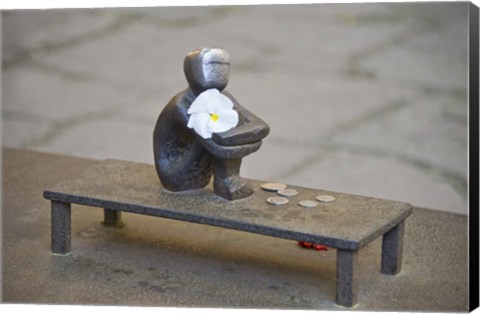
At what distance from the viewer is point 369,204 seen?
3.19 m

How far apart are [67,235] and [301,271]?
695 mm

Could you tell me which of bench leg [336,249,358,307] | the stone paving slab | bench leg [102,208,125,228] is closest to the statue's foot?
bench leg [336,249,358,307]

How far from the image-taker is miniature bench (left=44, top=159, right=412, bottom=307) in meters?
2.97

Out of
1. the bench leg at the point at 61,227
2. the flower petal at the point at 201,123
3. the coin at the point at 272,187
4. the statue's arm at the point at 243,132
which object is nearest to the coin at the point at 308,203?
the coin at the point at 272,187

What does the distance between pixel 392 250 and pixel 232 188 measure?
488 millimetres

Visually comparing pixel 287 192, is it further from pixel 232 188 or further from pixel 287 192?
pixel 232 188

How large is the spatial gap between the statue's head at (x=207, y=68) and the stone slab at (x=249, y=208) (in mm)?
329

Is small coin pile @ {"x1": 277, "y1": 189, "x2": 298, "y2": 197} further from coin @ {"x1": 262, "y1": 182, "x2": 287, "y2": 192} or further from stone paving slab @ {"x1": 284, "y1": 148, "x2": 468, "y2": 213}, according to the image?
stone paving slab @ {"x1": 284, "y1": 148, "x2": 468, "y2": 213}

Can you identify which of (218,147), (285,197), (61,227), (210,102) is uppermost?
(210,102)

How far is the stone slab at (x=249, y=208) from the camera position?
2.98 meters

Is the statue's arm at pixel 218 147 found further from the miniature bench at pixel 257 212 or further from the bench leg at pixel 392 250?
the bench leg at pixel 392 250

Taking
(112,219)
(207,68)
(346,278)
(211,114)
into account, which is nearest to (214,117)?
(211,114)

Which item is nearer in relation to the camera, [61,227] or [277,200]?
[277,200]

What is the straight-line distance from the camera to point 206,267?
10.7 feet
